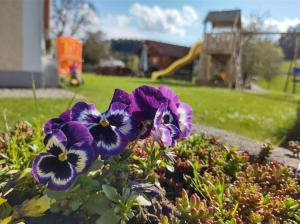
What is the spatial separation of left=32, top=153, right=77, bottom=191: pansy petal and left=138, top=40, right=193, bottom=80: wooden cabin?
28894 millimetres

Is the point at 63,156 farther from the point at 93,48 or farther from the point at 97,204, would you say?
the point at 93,48

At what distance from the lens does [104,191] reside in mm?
913

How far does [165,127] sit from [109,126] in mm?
156

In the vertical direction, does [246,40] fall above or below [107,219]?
above

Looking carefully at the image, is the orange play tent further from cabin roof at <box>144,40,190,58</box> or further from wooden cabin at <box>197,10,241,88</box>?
cabin roof at <box>144,40,190,58</box>

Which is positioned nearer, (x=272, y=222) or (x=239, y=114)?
(x=272, y=222)

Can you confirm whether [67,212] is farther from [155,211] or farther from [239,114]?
[239,114]

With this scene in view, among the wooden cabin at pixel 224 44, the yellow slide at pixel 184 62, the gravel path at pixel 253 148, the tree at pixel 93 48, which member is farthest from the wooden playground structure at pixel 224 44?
the tree at pixel 93 48

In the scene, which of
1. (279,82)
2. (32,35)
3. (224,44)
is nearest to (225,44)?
(224,44)

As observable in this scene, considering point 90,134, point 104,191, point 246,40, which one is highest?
point 246,40

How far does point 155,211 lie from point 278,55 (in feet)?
95.7

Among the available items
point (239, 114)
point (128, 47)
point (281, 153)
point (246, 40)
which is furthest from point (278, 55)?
point (281, 153)

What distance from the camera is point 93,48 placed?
36.1 meters

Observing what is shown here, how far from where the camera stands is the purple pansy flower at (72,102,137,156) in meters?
0.96
